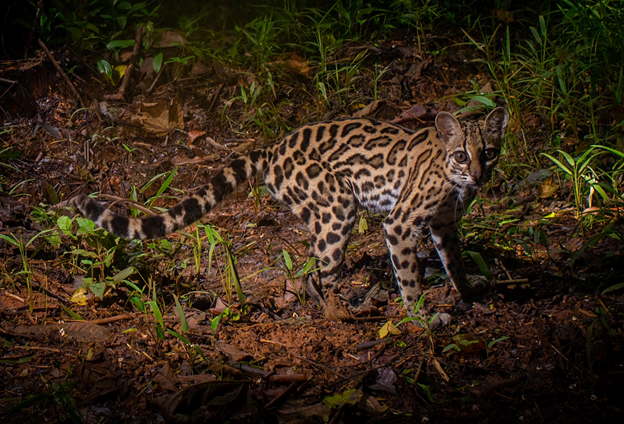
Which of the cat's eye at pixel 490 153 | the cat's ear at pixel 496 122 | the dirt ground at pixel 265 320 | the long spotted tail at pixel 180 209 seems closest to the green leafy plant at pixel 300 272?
the dirt ground at pixel 265 320

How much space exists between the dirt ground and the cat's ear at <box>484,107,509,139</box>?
3.42 ft

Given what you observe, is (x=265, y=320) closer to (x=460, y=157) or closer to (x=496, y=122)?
(x=460, y=157)

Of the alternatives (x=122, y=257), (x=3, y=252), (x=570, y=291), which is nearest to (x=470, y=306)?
(x=570, y=291)

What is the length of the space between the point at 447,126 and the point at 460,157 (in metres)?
0.26

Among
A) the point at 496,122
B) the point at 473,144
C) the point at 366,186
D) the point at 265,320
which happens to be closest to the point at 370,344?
the point at 265,320

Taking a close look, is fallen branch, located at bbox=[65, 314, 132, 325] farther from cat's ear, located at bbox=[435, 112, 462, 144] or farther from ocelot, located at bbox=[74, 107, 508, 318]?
cat's ear, located at bbox=[435, 112, 462, 144]

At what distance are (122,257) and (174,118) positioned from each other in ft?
9.01

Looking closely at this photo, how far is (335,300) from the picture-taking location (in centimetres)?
428

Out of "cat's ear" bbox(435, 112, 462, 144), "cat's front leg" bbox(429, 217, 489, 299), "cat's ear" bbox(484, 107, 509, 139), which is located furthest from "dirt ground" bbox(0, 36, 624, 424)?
"cat's ear" bbox(435, 112, 462, 144)

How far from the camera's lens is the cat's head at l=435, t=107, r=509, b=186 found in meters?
4.01

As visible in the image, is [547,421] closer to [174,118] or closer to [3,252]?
[3,252]

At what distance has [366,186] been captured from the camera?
15.5 ft

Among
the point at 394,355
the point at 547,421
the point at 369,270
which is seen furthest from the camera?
the point at 369,270

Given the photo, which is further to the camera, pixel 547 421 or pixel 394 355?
pixel 394 355
